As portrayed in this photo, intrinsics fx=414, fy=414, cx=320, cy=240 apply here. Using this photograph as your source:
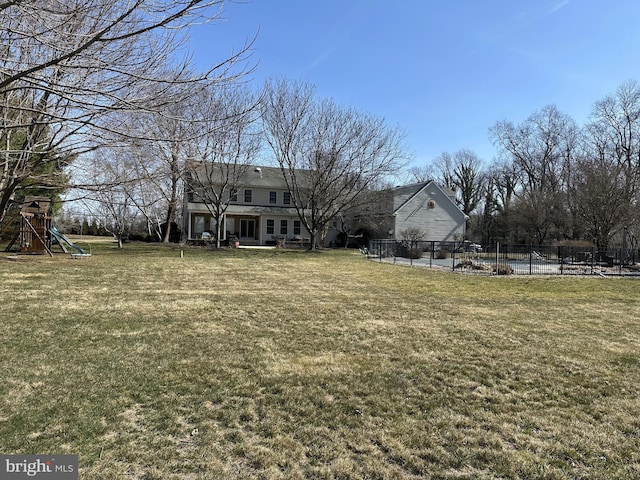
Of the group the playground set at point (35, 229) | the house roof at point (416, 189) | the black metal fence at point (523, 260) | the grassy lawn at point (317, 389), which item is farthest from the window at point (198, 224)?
the grassy lawn at point (317, 389)

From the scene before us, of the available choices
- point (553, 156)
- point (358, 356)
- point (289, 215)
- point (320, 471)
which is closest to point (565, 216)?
point (553, 156)

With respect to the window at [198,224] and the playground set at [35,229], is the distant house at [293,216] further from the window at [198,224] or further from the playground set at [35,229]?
the playground set at [35,229]

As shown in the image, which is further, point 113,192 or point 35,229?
point 35,229

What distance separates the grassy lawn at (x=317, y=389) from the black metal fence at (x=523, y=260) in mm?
9118

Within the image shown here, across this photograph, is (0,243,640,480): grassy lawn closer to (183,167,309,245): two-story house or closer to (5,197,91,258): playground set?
(5,197,91,258): playground set

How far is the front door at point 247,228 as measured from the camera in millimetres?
36188

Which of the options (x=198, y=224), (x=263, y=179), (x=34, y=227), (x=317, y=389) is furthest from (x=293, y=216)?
(x=317, y=389)

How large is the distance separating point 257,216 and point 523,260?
69.9 ft

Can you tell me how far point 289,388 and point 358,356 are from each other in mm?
1353

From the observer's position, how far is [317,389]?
12.8 feet

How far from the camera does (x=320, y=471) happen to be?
2568 millimetres

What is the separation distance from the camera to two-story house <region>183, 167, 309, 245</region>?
3434 centimetres

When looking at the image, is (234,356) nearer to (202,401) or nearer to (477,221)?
(202,401)

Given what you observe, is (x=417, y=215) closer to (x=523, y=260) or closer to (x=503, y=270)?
(x=523, y=260)
